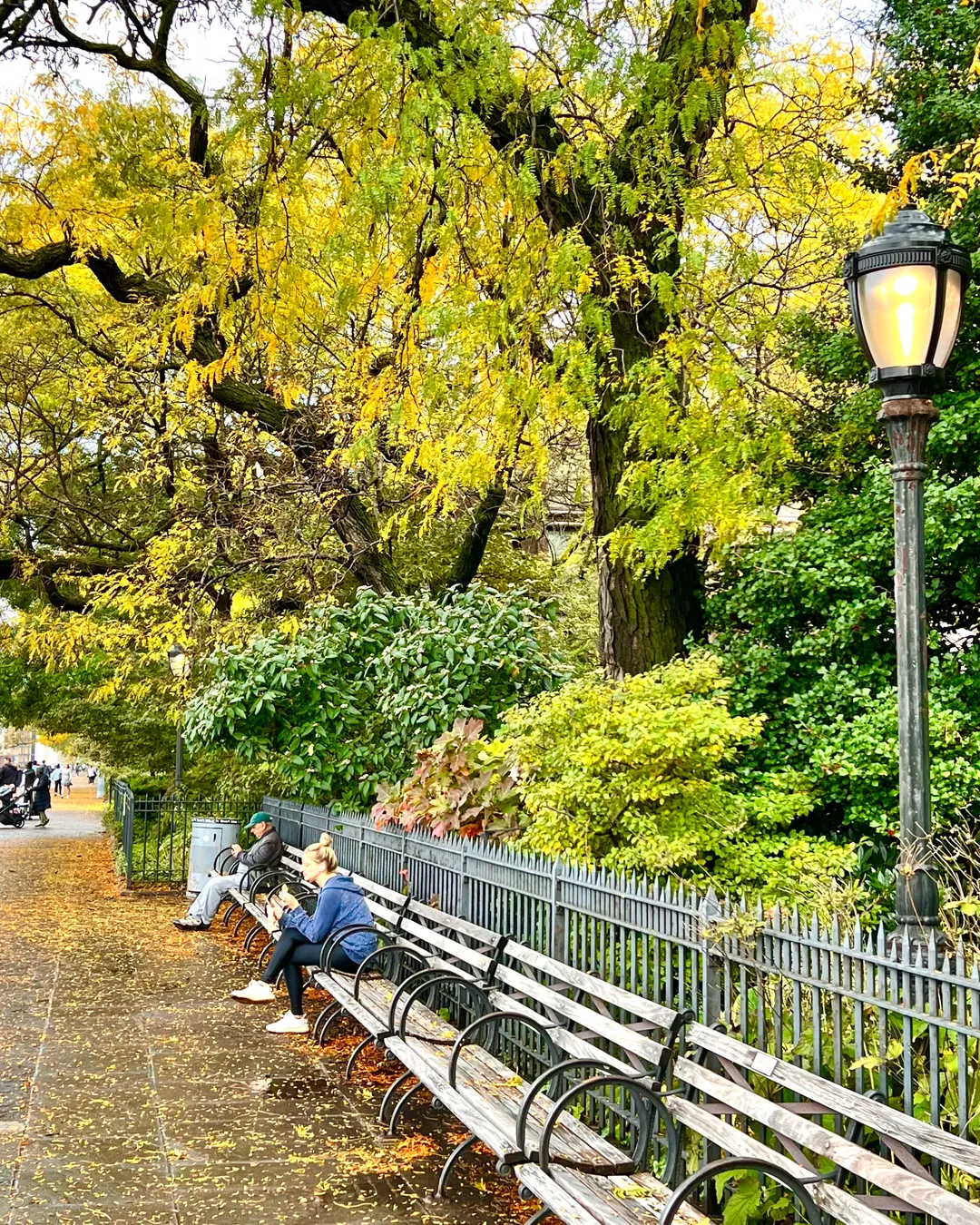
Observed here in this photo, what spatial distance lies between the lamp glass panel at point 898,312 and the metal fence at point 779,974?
2.27 m

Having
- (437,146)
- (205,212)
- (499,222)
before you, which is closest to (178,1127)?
(205,212)

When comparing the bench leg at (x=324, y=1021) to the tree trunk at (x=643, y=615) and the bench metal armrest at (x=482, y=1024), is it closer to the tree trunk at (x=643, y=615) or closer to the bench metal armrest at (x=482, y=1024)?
the bench metal armrest at (x=482, y=1024)

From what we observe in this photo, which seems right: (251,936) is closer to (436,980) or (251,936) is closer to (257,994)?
(257,994)

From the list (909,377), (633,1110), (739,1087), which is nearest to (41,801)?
(633,1110)

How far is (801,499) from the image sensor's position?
35.7 feet

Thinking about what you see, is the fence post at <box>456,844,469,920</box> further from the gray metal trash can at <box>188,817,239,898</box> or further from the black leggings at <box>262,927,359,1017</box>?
the gray metal trash can at <box>188,817,239,898</box>

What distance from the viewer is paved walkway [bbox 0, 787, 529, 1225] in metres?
5.22

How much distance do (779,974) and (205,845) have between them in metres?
12.0

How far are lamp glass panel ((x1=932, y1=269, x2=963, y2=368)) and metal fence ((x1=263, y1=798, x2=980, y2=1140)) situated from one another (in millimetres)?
2284

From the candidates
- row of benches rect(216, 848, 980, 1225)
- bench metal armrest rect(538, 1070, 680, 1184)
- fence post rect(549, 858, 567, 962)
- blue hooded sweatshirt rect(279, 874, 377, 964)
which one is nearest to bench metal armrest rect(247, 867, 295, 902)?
blue hooded sweatshirt rect(279, 874, 377, 964)

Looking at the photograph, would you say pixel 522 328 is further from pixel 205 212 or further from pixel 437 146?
pixel 205 212

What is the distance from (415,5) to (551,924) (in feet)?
24.1

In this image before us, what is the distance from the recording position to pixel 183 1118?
6.43 metres

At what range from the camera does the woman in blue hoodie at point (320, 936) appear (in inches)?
330
